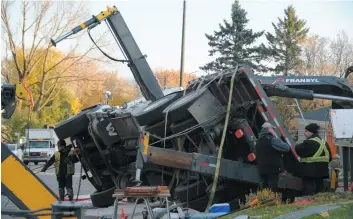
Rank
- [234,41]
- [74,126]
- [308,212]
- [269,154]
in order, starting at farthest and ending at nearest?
[234,41] → [74,126] → [269,154] → [308,212]

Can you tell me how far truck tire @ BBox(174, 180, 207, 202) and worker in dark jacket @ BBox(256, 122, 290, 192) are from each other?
3.30ft

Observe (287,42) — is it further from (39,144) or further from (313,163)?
(313,163)

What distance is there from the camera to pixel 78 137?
10727mm

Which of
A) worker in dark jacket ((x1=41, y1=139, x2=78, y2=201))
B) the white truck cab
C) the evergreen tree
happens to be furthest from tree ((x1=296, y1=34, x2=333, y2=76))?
worker in dark jacket ((x1=41, y1=139, x2=78, y2=201))

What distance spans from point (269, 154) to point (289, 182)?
2.48 feet

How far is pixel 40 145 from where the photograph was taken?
114ft

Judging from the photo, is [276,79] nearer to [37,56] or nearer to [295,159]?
[295,159]

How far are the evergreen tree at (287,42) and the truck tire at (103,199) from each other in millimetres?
41102

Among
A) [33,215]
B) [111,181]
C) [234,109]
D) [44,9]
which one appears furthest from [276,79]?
[44,9]

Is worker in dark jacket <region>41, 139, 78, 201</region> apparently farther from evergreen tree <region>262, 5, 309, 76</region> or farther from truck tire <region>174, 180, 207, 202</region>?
evergreen tree <region>262, 5, 309, 76</region>

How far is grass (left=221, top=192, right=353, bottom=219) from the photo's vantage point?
240 inches

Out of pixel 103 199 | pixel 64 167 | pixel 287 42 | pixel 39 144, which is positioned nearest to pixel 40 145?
pixel 39 144

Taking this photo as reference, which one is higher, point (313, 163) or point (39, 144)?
point (39, 144)

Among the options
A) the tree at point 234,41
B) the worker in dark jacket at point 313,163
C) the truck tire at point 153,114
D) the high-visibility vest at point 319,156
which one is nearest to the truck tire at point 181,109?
the truck tire at point 153,114
